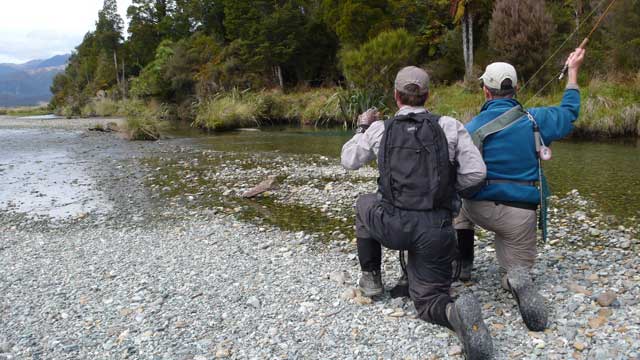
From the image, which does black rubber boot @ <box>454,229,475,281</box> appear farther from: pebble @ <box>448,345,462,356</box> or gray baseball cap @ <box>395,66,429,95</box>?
gray baseball cap @ <box>395,66,429,95</box>

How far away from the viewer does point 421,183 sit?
339 centimetres

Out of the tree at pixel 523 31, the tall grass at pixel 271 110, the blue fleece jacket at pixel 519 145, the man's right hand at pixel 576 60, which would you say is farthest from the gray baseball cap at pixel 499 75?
the tall grass at pixel 271 110

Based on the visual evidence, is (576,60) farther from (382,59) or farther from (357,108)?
(382,59)

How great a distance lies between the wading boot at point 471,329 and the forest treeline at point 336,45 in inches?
390

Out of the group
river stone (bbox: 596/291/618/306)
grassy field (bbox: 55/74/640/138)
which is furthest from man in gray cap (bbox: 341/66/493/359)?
grassy field (bbox: 55/74/640/138)

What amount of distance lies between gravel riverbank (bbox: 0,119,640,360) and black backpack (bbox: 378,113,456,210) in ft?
3.16

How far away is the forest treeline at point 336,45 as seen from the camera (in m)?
18.0

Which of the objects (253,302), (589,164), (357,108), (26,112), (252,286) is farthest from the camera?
(26,112)

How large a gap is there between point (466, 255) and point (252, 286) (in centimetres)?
194

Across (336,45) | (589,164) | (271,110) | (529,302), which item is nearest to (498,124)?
(529,302)

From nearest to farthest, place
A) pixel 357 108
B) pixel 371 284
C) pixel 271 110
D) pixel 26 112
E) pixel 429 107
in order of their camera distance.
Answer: pixel 371 284, pixel 429 107, pixel 357 108, pixel 271 110, pixel 26 112

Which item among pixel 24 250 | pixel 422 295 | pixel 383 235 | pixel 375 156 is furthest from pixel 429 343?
pixel 24 250

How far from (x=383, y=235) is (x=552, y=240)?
2746 millimetres

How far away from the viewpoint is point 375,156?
3721 millimetres
